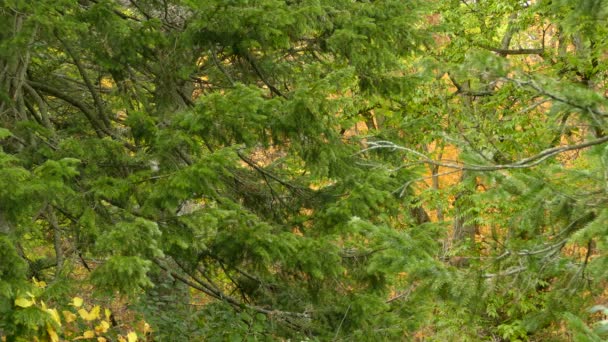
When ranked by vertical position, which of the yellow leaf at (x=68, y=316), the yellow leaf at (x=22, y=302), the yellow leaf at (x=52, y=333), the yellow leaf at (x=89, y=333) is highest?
the yellow leaf at (x=22, y=302)

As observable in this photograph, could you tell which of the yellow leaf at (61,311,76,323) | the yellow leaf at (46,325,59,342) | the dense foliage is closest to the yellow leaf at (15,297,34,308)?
the dense foliage

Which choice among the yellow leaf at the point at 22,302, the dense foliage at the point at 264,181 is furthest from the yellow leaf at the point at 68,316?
the yellow leaf at the point at 22,302

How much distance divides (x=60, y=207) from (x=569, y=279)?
11.1ft

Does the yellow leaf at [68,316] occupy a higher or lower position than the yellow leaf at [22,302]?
lower

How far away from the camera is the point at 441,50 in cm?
1424

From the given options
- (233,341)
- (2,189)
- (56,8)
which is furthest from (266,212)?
(2,189)

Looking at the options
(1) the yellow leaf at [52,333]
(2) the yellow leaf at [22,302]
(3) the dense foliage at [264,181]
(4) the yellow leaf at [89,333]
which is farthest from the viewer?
(4) the yellow leaf at [89,333]

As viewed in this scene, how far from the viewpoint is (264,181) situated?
25.6 ft

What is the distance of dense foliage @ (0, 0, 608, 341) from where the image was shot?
409cm

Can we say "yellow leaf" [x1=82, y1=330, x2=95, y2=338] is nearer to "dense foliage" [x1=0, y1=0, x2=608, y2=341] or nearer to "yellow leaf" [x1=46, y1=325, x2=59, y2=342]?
"dense foliage" [x1=0, y1=0, x2=608, y2=341]

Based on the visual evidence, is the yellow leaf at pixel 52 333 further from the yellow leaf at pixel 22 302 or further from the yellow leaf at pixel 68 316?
the yellow leaf at pixel 68 316

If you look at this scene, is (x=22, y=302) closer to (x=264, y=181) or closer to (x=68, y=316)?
(x=68, y=316)

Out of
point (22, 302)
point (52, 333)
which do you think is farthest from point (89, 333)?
point (22, 302)

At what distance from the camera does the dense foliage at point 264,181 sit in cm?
409
